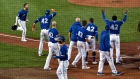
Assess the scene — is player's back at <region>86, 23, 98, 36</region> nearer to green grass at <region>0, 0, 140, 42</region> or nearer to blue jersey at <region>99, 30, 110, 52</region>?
blue jersey at <region>99, 30, 110, 52</region>

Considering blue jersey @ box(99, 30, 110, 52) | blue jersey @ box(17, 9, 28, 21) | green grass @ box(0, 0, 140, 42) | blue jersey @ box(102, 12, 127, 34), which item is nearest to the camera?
blue jersey @ box(99, 30, 110, 52)

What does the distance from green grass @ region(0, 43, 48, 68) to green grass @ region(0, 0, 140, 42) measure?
3.37 m

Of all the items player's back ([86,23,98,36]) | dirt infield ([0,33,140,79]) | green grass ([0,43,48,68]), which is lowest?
dirt infield ([0,33,140,79])

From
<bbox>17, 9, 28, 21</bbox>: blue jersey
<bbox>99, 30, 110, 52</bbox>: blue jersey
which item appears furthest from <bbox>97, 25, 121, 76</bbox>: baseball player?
<bbox>17, 9, 28, 21</bbox>: blue jersey

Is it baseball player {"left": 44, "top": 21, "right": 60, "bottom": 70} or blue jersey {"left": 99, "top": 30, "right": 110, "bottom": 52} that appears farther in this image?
baseball player {"left": 44, "top": 21, "right": 60, "bottom": 70}

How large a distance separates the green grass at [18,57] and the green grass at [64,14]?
3.37m

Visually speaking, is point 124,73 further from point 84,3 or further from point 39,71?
point 84,3

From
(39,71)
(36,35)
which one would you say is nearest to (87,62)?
(39,71)

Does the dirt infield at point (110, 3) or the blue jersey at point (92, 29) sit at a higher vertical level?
the dirt infield at point (110, 3)

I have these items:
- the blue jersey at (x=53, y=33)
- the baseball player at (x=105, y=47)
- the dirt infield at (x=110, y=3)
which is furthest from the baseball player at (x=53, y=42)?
the dirt infield at (x=110, y=3)

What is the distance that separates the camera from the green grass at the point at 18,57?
1612 cm

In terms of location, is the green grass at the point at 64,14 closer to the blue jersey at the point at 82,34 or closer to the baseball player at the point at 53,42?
the blue jersey at the point at 82,34

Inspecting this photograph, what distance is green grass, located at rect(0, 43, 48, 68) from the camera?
52.9 ft

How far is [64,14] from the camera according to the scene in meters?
27.9
